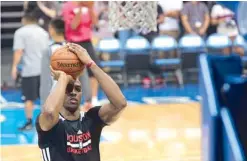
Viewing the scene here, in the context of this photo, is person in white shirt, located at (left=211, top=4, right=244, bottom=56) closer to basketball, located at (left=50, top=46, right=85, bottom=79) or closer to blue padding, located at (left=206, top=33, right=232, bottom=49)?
blue padding, located at (left=206, top=33, right=232, bottom=49)

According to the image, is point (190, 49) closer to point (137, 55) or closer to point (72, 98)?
point (137, 55)

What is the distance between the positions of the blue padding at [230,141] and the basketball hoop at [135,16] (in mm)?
2038

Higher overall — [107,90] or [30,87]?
[107,90]

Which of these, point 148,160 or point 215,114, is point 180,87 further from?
point 215,114

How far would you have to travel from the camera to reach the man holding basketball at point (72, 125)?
3439 mm

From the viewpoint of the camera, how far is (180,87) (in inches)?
437

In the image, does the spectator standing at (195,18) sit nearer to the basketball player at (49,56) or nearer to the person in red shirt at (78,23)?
the person in red shirt at (78,23)

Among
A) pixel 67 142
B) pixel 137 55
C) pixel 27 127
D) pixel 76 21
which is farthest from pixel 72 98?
pixel 137 55

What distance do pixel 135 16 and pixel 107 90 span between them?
210cm

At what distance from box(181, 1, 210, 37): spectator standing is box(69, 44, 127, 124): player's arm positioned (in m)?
7.62

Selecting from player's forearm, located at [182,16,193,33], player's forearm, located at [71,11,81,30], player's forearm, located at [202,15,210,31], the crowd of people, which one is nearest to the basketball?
the crowd of people

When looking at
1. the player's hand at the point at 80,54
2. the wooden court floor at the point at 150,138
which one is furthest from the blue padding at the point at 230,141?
the wooden court floor at the point at 150,138

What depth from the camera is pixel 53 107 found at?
334 cm

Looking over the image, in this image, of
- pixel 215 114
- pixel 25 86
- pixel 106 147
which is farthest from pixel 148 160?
pixel 215 114
